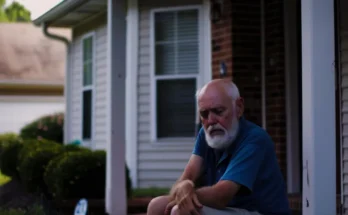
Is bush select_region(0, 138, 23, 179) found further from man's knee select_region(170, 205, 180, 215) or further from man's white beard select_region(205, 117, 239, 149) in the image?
man's knee select_region(170, 205, 180, 215)

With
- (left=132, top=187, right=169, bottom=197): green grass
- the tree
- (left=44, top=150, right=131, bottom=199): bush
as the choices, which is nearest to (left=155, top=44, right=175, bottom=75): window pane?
(left=132, top=187, right=169, bottom=197): green grass

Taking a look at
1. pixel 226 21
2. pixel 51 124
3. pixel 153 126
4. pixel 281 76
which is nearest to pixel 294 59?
pixel 281 76

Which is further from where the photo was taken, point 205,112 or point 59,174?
point 59,174

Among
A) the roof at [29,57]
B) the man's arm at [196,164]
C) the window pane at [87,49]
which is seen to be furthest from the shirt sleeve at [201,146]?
the roof at [29,57]

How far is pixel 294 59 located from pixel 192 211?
5408 millimetres

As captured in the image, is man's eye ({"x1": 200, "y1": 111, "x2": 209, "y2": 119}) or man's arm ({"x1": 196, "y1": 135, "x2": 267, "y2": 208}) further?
man's eye ({"x1": 200, "y1": 111, "x2": 209, "y2": 119})

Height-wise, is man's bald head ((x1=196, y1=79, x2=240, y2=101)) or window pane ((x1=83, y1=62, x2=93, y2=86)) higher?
window pane ((x1=83, y1=62, x2=93, y2=86))

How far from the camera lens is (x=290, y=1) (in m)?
9.35

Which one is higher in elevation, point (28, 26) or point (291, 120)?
point (28, 26)

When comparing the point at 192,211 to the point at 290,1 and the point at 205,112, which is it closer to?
the point at 205,112

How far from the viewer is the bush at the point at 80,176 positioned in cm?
960

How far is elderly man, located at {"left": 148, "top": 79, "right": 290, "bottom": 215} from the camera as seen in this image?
4.23 metres

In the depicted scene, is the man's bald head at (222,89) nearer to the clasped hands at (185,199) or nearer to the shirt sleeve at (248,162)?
the shirt sleeve at (248,162)

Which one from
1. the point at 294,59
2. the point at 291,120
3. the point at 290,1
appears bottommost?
the point at 291,120
